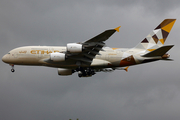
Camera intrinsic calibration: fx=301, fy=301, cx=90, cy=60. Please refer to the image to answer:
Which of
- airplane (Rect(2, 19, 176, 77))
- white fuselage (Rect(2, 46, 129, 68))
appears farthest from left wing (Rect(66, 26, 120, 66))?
white fuselage (Rect(2, 46, 129, 68))

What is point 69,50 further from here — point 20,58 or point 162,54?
point 162,54

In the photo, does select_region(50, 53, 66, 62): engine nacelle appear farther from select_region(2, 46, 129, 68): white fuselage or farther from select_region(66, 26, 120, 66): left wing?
select_region(2, 46, 129, 68): white fuselage

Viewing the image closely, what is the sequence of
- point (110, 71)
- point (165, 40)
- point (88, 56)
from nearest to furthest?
1. point (88, 56)
2. point (165, 40)
3. point (110, 71)

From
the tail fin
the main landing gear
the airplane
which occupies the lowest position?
the main landing gear

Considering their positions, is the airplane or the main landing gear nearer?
the airplane

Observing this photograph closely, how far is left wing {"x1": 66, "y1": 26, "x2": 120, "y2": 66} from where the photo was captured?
45.2 metres

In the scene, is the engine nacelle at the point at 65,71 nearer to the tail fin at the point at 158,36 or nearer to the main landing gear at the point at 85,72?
the main landing gear at the point at 85,72

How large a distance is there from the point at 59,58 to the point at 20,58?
25.7 feet

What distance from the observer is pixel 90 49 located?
49125mm

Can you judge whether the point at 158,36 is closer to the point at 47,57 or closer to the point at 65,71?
the point at 65,71

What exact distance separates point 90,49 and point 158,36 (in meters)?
15.9

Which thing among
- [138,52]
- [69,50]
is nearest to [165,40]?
[138,52]

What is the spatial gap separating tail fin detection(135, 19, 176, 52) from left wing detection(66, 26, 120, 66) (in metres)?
10.7

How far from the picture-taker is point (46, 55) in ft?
170
